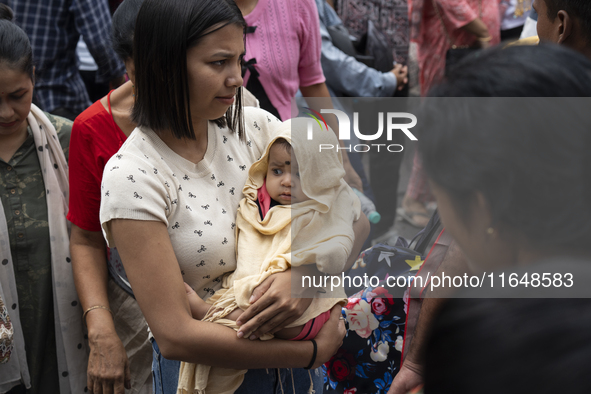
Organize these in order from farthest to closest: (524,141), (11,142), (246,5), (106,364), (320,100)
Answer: (320,100) → (246,5) → (11,142) → (106,364) → (524,141)

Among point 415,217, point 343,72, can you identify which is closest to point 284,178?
point 343,72

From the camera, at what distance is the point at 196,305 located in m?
1.46

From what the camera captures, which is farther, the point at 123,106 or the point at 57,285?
the point at 57,285

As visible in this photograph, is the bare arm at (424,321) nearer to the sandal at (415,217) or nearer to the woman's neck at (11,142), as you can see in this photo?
the woman's neck at (11,142)

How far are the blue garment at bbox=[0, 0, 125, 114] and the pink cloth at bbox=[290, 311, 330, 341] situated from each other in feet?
6.89

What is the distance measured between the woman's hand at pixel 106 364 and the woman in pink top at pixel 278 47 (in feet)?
4.15

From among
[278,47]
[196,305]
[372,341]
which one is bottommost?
[372,341]

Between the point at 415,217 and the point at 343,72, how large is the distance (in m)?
1.30

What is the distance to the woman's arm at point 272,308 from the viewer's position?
140 centimetres

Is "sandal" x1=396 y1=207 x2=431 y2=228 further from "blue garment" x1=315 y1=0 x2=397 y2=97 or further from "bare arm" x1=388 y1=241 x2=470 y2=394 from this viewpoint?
"bare arm" x1=388 y1=241 x2=470 y2=394

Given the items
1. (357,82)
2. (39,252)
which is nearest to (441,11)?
(357,82)

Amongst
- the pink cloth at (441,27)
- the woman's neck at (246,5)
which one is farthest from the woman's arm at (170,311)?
the pink cloth at (441,27)

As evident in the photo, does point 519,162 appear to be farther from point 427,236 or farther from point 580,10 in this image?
point 427,236

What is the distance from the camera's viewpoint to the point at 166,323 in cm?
137
